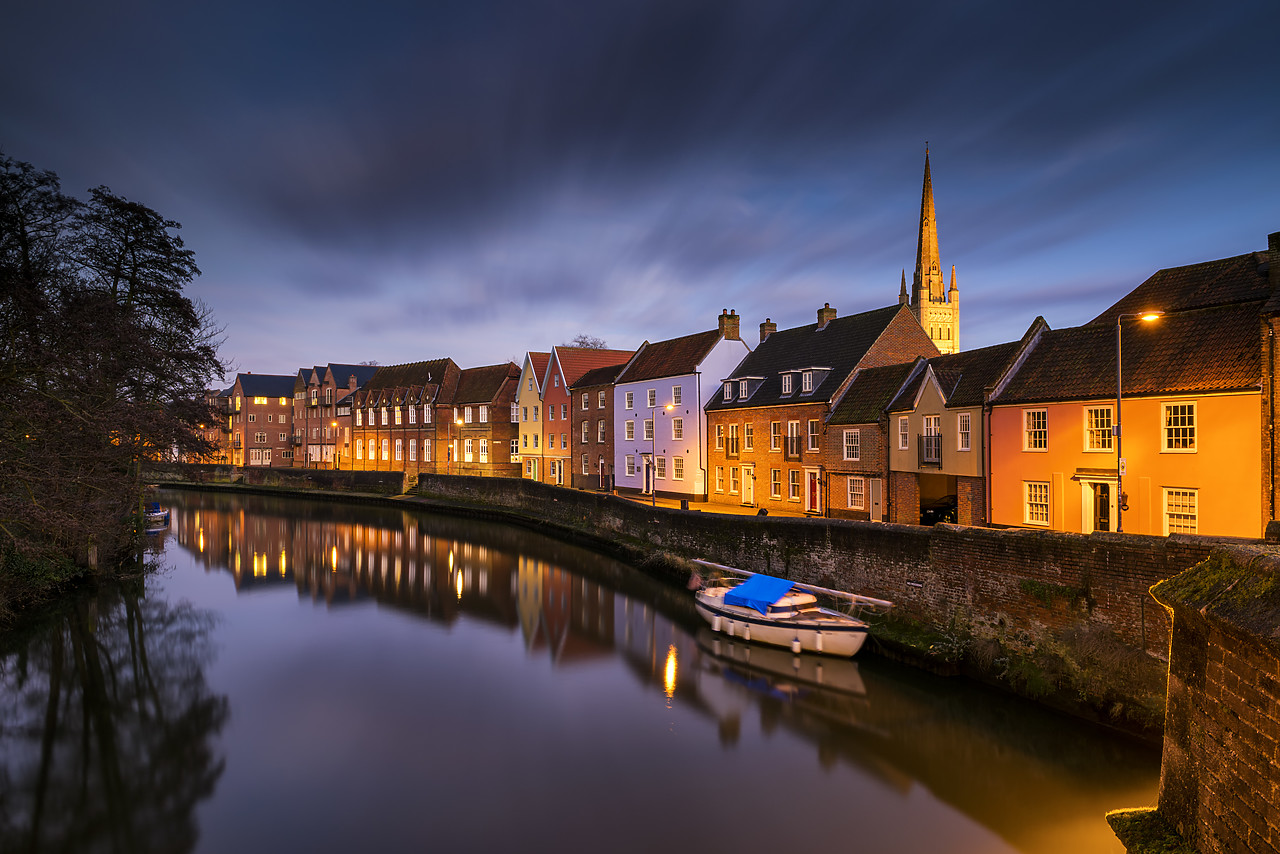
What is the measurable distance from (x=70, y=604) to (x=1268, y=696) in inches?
1067

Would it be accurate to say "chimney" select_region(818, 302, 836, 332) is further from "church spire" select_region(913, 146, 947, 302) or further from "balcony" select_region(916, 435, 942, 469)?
"church spire" select_region(913, 146, 947, 302)

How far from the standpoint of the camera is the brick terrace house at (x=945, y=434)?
68.3ft

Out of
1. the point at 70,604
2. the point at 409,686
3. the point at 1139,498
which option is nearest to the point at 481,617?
the point at 409,686

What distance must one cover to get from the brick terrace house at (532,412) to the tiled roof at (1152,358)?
3420 cm

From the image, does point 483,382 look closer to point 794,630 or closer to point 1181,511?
point 794,630

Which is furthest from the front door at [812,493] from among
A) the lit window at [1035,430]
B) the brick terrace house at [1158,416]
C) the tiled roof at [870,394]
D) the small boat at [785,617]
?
the small boat at [785,617]

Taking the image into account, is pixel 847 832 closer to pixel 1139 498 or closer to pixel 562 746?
pixel 562 746

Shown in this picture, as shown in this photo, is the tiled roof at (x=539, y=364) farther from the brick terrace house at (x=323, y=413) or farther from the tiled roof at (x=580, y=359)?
the brick terrace house at (x=323, y=413)

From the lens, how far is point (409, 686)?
16141 millimetres

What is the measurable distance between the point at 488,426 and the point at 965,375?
39122 mm

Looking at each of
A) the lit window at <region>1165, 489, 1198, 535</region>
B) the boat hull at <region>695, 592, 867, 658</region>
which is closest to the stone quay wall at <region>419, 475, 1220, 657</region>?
the boat hull at <region>695, 592, 867, 658</region>

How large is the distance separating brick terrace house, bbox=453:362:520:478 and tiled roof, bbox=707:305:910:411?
23772 mm

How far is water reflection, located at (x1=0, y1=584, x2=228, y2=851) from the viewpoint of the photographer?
1006cm

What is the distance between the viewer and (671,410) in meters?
36.2
